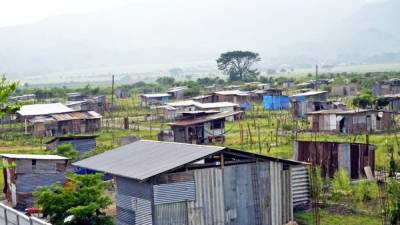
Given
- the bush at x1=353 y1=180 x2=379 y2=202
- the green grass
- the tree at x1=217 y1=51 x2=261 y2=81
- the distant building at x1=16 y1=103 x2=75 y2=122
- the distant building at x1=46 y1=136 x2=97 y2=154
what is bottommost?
the green grass

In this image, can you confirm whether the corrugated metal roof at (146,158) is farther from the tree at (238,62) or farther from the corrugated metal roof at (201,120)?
the tree at (238,62)

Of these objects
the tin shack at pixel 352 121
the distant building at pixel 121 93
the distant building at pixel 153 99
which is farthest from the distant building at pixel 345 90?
the distant building at pixel 121 93

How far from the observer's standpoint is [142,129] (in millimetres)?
44188

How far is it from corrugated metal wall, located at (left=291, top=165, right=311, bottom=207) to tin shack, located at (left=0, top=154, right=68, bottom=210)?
8.44 meters

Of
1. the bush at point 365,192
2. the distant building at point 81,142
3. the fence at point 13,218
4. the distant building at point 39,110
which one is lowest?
the bush at point 365,192

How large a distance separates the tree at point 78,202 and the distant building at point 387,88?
145 feet

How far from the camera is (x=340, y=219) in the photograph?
1838 cm

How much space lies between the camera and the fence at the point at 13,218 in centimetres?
1088

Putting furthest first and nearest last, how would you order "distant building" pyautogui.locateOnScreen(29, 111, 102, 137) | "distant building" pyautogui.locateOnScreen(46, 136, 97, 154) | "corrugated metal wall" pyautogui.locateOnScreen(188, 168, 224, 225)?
"distant building" pyautogui.locateOnScreen(29, 111, 102, 137) → "distant building" pyautogui.locateOnScreen(46, 136, 97, 154) → "corrugated metal wall" pyautogui.locateOnScreen(188, 168, 224, 225)

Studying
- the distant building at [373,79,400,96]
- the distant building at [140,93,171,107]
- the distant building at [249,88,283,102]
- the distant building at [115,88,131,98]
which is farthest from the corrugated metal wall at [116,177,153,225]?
the distant building at [115,88,131,98]

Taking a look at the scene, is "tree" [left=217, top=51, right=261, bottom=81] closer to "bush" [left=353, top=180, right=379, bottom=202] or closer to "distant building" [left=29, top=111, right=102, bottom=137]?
"distant building" [left=29, top=111, right=102, bottom=137]

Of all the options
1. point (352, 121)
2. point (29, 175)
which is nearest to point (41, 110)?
point (352, 121)

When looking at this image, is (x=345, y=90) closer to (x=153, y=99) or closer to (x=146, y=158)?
(x=153, y=99)

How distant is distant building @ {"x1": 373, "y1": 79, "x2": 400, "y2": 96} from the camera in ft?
187
